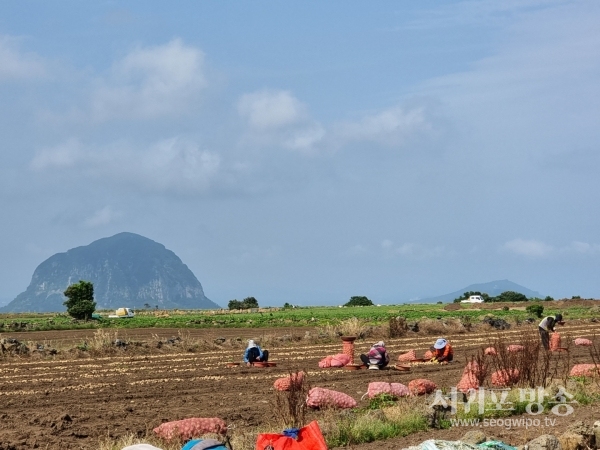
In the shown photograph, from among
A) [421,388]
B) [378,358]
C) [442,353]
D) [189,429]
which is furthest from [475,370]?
[442,353]

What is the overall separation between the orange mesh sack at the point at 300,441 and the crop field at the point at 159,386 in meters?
1.11

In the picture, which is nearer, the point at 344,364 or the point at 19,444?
the point at 19,444

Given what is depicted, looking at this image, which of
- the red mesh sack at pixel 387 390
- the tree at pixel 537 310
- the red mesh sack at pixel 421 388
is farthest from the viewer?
the tree at pixel 537 310

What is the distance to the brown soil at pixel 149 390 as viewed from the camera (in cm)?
1252

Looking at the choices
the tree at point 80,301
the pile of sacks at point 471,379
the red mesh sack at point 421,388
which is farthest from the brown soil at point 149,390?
the tree at point 80,301

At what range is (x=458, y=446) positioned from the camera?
340 inches

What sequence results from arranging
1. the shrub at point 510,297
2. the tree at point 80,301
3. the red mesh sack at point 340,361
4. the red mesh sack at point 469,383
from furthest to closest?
1. the shrub at point 510,297
2. the tree at point 80,301
3. the red mesh sack at point 340,361
4. the red mesh sack at point 469,383

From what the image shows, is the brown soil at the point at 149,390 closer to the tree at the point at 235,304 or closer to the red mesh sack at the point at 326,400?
the red mesh sack at the point at 326,400

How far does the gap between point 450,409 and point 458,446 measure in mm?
3971

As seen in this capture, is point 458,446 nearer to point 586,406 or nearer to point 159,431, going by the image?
point 159,431

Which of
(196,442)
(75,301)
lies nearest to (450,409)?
(196,442)

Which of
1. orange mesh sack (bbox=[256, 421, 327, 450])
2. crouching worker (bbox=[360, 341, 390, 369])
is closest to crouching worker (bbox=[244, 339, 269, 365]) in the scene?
crouching worker (bbox=[360, 341, 390, 369])

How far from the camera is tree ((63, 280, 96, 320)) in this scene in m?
62.2

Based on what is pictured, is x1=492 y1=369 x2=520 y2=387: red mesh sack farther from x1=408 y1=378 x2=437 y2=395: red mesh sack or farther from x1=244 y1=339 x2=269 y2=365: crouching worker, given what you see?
x1=244 y1=339 x2=269 y2=365: crouching worker
